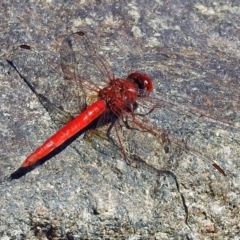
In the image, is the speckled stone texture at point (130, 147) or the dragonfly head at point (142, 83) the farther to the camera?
the dragonfly head at point (142, 83)

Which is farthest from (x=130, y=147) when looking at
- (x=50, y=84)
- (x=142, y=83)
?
(x=50, y=84)

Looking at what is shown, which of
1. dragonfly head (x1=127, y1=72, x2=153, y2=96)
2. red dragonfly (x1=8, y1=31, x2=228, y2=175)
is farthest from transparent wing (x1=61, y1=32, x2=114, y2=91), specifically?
dragonfly head (x1=127, y1=72, x2=153, y2=96)

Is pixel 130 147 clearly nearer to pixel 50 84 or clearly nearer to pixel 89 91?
pixel 89 91

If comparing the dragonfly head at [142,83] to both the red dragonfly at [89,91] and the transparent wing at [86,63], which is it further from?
the transparent wing at [86,63]

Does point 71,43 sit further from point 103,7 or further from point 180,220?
point 180,220

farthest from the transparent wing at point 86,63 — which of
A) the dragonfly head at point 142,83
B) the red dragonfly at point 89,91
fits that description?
the dragonfly head at point 142,83

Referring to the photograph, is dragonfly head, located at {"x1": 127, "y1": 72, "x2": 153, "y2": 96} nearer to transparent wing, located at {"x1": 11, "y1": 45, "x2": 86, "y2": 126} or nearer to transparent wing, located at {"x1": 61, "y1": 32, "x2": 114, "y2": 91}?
transparent wing, located at {"x1": 61, "y1": 32, "x2": 114, "y2": 91}

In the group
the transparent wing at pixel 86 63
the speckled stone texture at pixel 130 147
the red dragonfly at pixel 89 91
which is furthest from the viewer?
the transparent wing at pixel 86 63

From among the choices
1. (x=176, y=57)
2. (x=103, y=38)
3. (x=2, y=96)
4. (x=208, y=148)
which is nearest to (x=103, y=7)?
(x=103, y=38)
